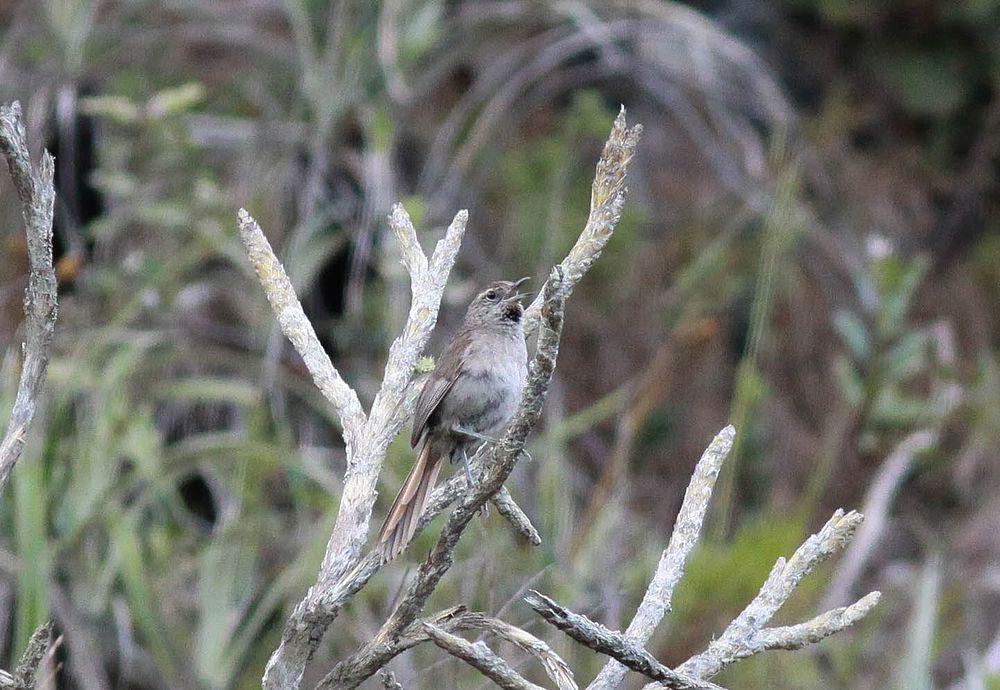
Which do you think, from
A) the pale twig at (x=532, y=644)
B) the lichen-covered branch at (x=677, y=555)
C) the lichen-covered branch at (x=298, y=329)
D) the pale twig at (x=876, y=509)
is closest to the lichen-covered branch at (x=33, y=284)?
the lichen-covered branch at (x=298, y=329)

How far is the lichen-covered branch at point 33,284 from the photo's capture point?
69.0 inches

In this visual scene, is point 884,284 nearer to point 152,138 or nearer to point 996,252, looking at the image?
point 996,252

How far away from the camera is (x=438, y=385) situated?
3264 millimetres

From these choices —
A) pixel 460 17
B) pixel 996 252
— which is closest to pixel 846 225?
pixel 996 252

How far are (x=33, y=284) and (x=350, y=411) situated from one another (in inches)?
20.1

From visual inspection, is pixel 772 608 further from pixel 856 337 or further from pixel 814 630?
pixel 856 337

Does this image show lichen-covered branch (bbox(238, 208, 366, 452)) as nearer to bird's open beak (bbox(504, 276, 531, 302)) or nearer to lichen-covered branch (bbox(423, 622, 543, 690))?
lichen-covered branch (bbox(423, 622, 543, 690))

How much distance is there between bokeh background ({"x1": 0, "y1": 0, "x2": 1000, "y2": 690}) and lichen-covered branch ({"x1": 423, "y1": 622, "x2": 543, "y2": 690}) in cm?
160

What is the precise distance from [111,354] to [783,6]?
4576mm

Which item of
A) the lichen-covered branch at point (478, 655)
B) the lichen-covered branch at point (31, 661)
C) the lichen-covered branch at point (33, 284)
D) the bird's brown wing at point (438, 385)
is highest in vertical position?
the bird's brown wing at point (438, 385)

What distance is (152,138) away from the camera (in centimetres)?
578

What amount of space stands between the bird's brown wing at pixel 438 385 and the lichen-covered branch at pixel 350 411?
1005 millimetres

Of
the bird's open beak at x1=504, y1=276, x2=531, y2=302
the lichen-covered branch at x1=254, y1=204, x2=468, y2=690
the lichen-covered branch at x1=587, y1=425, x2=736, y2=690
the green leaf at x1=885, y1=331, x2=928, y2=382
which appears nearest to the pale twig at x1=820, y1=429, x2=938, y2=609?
the green leaf at x1=885, y1=331, x2=928, y2=382

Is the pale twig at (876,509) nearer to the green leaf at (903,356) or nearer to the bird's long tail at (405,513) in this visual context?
the green leaf at (903,356)
